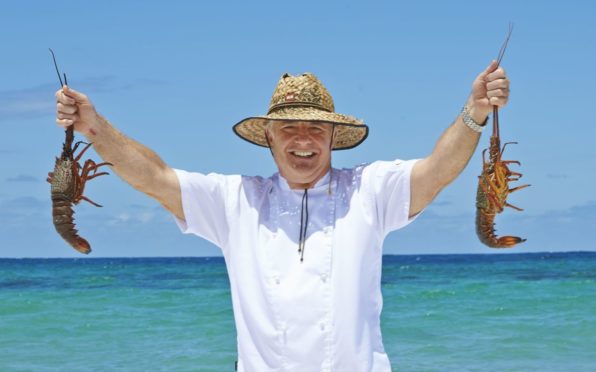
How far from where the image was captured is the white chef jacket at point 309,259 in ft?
10.6

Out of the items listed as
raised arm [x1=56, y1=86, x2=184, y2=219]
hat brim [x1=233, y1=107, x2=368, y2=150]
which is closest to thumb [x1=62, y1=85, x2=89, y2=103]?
raised arm [x1=56, y1=86, x2=184, y2=219]

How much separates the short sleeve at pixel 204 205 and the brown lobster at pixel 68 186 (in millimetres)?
321

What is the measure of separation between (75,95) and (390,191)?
1.12 metres

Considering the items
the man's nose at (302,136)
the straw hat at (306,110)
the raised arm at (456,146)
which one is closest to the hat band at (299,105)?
the straw hat at (306,110)

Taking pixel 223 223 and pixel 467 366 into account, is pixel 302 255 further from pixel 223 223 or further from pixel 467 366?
pixel 467 366

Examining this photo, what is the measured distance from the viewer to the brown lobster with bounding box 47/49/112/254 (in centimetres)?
325

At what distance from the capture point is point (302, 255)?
130 inches

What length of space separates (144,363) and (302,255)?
28.4 ft

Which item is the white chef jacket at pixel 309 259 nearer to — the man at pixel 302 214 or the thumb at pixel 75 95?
→ the man at pixel 302 214

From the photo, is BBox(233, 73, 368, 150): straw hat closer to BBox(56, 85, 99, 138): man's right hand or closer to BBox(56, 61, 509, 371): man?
BBox(56, 61, 509, 371): man

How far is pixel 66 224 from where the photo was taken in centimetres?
329

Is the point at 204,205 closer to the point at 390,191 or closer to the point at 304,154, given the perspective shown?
the point at 304,154

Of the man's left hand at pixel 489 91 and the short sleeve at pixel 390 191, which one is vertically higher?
the man's left hand at pixel 489 91

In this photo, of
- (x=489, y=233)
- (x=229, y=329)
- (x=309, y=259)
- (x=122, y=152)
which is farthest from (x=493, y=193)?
(x=229, y=329)
